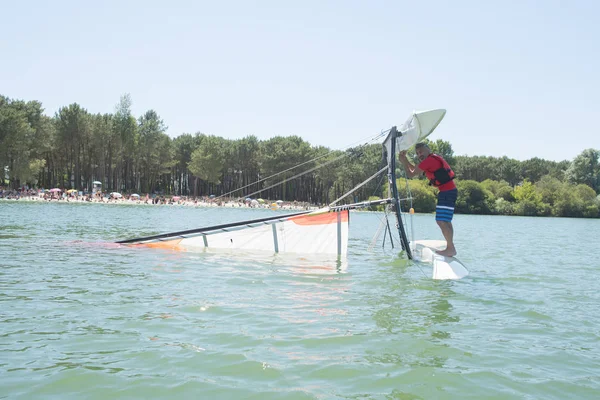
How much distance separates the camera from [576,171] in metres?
129

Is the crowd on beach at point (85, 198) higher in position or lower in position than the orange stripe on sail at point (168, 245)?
higher

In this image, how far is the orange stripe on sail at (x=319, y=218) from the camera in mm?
15695

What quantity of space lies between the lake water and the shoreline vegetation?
224ft

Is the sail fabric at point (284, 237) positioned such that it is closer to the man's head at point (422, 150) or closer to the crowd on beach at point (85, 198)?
the man's head at point (422, 150)

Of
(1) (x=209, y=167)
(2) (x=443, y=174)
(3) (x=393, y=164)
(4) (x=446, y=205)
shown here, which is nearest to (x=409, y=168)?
(2) (x=443, y=174)

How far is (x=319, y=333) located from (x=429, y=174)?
7.13m

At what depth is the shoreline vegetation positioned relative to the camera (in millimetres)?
86188

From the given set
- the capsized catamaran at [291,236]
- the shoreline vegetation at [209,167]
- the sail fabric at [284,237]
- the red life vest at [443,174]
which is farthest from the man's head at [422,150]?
the shoreline vegetation at [209,167]

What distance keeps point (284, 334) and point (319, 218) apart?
9.33 m

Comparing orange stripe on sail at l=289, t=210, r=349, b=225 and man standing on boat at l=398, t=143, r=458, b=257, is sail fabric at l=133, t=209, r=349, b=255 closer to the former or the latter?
orange stripe on sail at l=289, t=210, r=349, b=225

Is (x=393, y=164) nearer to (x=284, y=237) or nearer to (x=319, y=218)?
(x=319, y=218)

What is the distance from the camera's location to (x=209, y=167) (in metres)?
111

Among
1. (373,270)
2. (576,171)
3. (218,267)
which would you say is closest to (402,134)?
(373,270)

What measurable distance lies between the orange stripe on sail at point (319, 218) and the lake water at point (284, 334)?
3.25 metres
